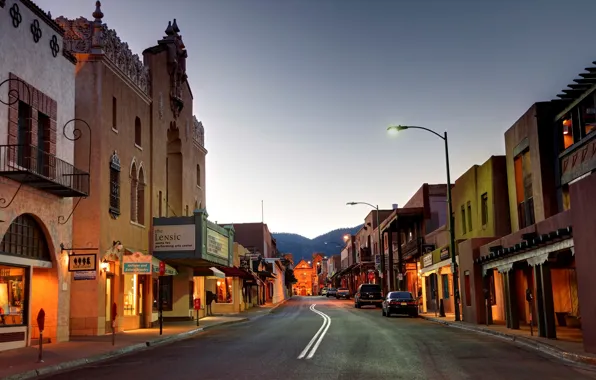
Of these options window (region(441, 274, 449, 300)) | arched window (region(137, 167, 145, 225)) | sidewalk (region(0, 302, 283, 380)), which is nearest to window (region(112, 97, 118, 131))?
arched window (region(137, 167, 145, 225))

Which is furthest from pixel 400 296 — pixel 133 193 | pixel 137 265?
pixel 137 265

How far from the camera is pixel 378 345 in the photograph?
19984 mm

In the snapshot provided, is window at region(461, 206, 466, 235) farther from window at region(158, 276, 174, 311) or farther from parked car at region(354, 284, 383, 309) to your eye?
window at region(158, 276, 174, 311)

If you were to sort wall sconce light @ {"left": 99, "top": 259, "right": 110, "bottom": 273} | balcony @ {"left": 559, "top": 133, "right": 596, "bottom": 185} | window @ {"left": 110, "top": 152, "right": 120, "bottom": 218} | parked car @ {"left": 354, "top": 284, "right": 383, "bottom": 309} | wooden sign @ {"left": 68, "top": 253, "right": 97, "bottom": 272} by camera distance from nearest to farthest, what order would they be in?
1. balcony @ {"left": 559, "top": 133, "right": 596, "bottom": 185}
2. wooden sign @ {"left": 68, "top": 253, "right": 97, "bottom": 272}
3. wall sconce light @ {"left": 99, "top": 259, "right": 110, "bottom": 273}
4. window @ {"left": 110, "top": 152, "right": 120, "bottom": 218}
5. parked car @ {"left": 354, "top": 284, "right": 383, "bottom": 309}

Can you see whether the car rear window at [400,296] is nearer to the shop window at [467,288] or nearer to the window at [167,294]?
the shop window at [467,288]

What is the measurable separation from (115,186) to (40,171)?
654 centimetres

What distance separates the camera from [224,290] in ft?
185

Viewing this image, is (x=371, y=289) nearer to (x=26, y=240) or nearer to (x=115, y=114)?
(x=115, y=114)

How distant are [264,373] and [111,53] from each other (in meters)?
18.8

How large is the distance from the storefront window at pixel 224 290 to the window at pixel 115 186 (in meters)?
27.8

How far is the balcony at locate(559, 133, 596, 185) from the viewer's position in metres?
22.6

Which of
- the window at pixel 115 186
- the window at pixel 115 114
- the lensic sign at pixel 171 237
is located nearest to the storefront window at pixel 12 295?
the window at pixel 115 186

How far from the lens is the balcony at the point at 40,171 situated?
64.0 feet

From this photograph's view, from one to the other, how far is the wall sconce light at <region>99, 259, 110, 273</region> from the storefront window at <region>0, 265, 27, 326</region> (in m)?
4.17
